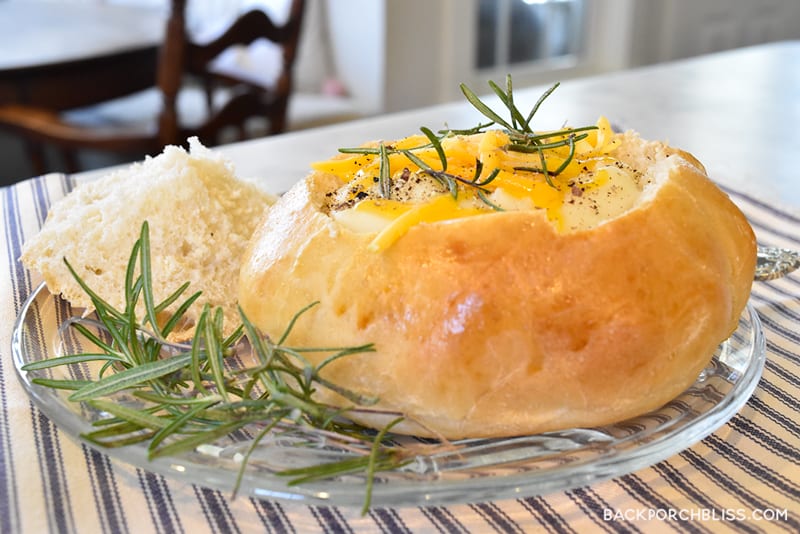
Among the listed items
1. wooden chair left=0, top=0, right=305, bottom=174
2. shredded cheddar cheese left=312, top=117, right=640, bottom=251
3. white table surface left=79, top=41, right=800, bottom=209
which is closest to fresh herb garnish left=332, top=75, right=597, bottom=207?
shredded cheddar cheese left=312, top=117, right=640, bottom=251

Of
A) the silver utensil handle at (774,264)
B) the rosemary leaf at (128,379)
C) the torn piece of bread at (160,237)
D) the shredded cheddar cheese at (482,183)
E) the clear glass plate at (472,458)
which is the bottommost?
the clear glass plate at (472,458)

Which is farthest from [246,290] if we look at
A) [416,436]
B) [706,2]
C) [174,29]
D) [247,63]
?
[706,2]

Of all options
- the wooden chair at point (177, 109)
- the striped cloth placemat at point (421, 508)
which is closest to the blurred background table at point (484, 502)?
the striped cloth placemat at point (421, 508)

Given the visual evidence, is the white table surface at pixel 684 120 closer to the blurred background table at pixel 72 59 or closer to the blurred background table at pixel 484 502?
the blurred background table at pixel 484 502

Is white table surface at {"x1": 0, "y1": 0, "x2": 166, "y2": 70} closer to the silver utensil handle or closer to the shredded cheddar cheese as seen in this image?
the shredded cheddar cheese

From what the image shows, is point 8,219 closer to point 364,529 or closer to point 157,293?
point 157,293
